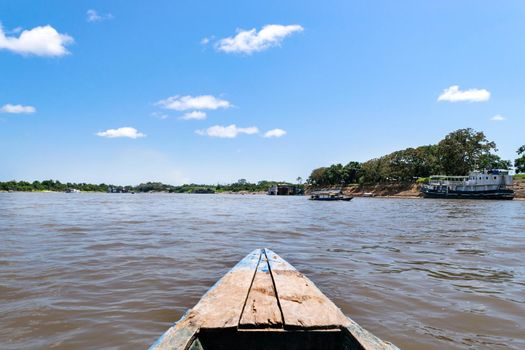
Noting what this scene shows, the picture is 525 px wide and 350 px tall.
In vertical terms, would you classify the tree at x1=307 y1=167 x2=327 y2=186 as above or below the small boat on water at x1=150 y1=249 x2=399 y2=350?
above

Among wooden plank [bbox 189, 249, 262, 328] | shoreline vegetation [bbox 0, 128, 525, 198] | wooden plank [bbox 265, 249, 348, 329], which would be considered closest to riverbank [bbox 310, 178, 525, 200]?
shoreline vegetation [bbox 0, 128, 525, 198]

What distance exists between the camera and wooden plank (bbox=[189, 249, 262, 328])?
101 inches

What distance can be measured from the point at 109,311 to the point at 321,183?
126024 millimetres

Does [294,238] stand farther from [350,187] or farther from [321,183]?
[321,183]

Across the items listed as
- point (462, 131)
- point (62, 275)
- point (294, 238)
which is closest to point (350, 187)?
point (462, 131)

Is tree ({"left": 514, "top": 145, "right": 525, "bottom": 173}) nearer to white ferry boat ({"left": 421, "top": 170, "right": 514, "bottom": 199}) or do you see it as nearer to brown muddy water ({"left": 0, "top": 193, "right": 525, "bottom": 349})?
white ferry boat ({"left": 421, "top": 170, "right": 514, "bottom": 199})

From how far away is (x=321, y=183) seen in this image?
419 ft

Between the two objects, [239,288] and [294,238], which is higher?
[239,288]

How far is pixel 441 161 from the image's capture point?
74.4 metres

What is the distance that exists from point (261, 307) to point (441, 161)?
3262 inches

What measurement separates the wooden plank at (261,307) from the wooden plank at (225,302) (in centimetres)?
6

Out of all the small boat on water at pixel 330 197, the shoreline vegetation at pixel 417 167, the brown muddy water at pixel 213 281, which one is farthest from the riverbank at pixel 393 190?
the brown muddy water at pixel 213 281

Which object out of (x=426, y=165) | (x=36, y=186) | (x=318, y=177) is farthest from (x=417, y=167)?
(x=36, y=186)

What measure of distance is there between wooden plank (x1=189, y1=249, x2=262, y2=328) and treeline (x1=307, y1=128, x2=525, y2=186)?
7770 centimetres
